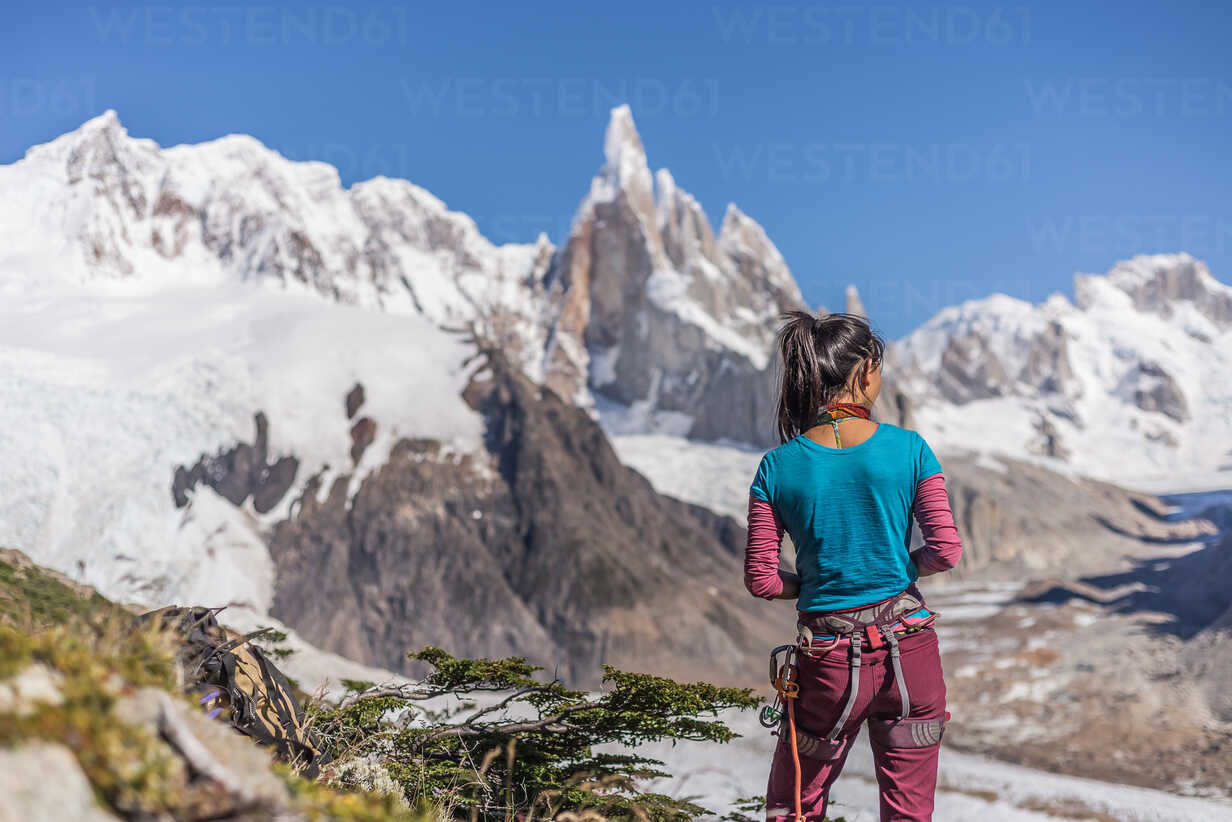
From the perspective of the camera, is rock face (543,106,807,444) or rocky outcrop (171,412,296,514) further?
rock face (543,106,807,444)

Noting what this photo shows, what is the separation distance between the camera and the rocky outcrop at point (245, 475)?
70438 mm

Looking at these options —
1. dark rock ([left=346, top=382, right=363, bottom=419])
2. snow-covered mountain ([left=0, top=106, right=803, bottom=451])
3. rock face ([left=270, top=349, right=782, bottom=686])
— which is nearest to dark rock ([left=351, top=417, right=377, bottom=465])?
dark rock ([left=346, top=382, right=363, bottom=419])

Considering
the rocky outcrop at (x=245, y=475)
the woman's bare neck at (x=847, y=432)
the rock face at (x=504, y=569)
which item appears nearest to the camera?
the woman's bare neck at (x=847, y=432)

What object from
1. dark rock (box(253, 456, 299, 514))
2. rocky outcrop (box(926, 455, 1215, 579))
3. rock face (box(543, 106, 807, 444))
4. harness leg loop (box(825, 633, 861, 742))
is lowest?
rocky outcrop (box(926, 455, 1215, 579))

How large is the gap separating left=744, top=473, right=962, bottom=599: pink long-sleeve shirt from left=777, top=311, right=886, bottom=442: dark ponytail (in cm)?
46

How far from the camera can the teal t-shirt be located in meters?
3.47

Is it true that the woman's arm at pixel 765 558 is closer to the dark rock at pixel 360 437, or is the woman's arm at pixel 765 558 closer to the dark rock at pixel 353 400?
the dark rock at pixel 360 437

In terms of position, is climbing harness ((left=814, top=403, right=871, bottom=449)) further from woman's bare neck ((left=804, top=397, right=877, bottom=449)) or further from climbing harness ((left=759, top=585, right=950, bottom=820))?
climbing harness ((left=759, top=585, right=950, bottom=820))

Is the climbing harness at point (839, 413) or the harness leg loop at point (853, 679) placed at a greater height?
the climbing harness at point (839, 413)

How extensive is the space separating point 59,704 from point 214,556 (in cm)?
7430

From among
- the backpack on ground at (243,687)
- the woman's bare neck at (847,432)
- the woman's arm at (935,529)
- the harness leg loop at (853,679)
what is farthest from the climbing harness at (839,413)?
the backpack on ground at (243,687)

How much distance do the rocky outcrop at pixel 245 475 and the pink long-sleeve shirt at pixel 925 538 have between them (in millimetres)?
73481

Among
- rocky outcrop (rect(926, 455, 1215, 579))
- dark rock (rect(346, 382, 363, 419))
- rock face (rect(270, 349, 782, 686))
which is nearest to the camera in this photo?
rock face (rect(270, 349, 782, 686))

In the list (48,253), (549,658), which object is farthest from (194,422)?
(48,253)
